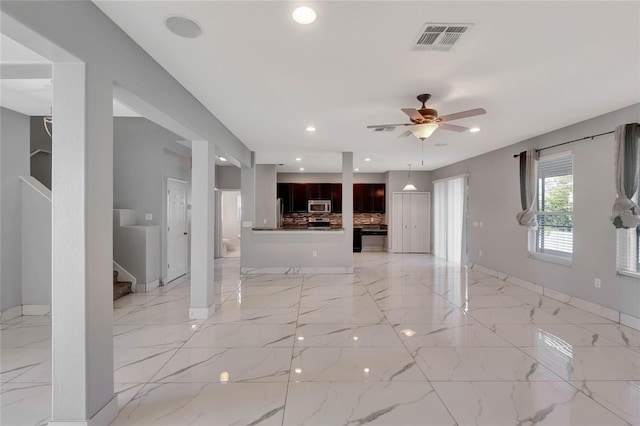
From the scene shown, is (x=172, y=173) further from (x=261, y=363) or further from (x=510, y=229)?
(x=510, y=229)

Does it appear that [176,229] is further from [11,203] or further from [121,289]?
[11,203]

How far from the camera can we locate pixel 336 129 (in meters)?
4.70

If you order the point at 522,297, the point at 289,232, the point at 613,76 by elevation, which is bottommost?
the point at 522,297

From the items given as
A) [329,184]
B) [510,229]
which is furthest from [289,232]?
[510,229]

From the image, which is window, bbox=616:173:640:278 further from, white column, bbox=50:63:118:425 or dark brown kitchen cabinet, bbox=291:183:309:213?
dark brown kitchen cabinet, bbox=291:183:309:213

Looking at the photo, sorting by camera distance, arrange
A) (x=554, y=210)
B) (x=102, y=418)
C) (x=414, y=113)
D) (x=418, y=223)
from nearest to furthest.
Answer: (x=102, y=418) → (x=414, y=113) → (x=554, y=210) → (x=418, y=223)

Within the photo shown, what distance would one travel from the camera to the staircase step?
4.64 metres

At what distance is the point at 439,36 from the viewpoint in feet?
7.11

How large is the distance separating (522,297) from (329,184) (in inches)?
247

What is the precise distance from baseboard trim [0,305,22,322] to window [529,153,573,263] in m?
7.45

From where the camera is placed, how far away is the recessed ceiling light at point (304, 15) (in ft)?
6.23

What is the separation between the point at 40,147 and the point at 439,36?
19.8 feet

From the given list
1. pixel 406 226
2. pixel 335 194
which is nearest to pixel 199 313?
pixel 335 194

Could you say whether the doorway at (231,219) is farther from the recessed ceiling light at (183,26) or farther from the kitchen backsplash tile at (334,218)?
the recessed ceiling light at (183,26)
